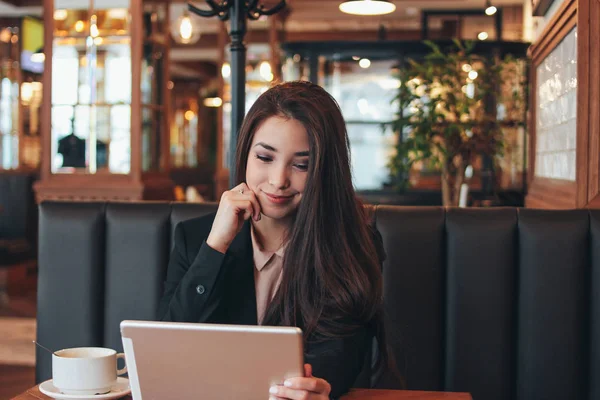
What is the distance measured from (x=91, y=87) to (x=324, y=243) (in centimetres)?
452

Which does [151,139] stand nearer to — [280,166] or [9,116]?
[280,166]

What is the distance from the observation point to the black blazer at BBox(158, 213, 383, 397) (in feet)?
4.99

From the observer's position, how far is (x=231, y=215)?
1.64 metres

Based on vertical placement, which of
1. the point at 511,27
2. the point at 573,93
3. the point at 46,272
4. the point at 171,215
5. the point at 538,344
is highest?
the point at 511,27

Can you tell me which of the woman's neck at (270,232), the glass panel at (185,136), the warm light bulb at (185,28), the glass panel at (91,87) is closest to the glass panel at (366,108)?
the warm light bulb at (185,28)

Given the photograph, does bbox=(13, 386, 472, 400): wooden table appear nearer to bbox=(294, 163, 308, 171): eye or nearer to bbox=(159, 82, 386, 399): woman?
bbox=(159, 82, 386, 399): woman

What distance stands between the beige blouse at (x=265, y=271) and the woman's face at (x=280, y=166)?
12 centimetres

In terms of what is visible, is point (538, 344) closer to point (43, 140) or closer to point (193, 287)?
point (193, 287)

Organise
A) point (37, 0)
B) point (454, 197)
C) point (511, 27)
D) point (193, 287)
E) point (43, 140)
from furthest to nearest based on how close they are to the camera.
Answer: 1. point (511, 27)
2. point (37, 0)
3. point (43, 140)
4. point (454, 197)
5. point (193, 287)

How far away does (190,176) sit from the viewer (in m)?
12.7

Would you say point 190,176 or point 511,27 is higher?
point 511,27

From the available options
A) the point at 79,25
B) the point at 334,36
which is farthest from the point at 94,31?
the point at 334,36

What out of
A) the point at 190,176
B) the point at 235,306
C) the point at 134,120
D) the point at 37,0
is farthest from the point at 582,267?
the point at 190,176

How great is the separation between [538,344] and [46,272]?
1432 millimetres
